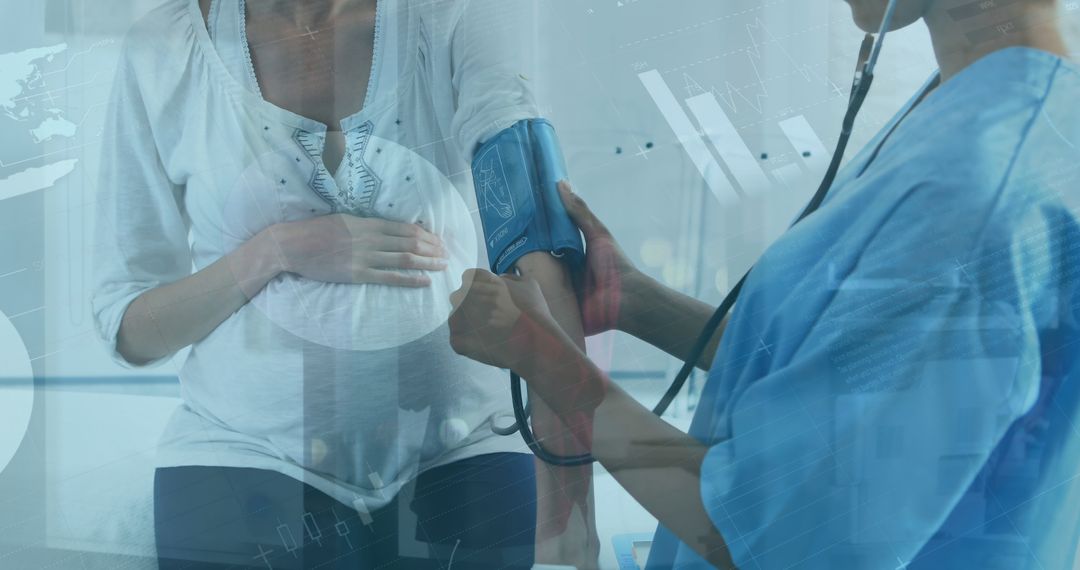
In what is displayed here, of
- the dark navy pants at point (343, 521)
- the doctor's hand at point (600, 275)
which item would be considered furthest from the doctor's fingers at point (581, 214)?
the dark navy pants at point (343, 521)

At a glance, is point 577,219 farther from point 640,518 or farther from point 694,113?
point 640,518

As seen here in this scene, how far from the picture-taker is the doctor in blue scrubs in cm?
92

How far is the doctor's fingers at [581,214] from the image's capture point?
0.98 metres

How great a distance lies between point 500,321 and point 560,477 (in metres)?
0.17

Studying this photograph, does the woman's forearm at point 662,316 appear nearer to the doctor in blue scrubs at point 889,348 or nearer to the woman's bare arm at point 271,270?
the doctor in blue scrubs at point 889,348

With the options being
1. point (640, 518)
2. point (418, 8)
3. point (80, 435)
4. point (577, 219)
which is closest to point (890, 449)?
point (640, 518)

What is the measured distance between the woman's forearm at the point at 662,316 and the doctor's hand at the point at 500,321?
0.28 feet

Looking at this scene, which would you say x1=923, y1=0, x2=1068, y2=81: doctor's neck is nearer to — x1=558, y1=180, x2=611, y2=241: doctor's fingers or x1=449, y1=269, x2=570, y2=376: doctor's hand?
x1=558, y1=180, x2=611, y2=241: doctor's fingers

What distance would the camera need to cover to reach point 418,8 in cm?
98

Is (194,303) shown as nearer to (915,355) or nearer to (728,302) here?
(728,302)
